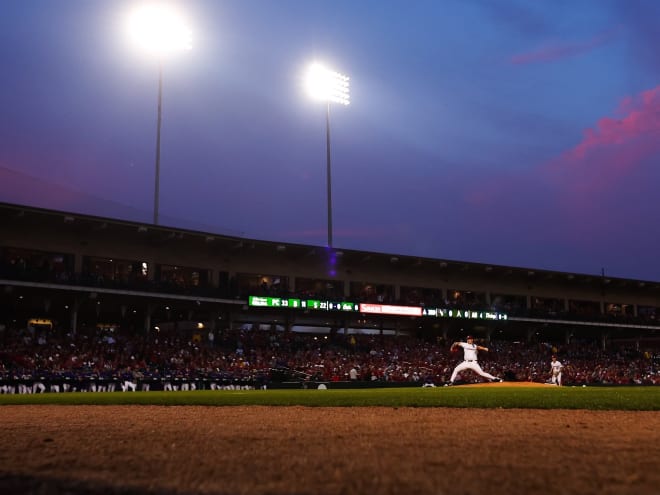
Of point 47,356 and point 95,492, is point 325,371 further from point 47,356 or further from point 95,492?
point 95,492

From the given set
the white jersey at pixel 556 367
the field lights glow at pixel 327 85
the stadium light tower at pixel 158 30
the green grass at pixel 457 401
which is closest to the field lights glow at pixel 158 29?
the stadium light tower at pixel 158 30

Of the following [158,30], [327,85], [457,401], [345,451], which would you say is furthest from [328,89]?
[345,451]

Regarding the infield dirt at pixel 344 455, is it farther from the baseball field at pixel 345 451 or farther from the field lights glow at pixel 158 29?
the field lights glow at pixel 158 29

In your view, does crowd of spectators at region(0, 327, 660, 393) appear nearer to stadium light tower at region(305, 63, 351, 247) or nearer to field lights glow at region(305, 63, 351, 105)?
stadium light tower at region(305, 63, 351, 247)

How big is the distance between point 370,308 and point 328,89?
662 inches

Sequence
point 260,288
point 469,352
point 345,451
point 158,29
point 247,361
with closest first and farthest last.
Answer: point 345,451 < point 469,352 < point 247,361 < point 158,29 < point 260,288

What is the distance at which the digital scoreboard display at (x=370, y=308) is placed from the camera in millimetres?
46344

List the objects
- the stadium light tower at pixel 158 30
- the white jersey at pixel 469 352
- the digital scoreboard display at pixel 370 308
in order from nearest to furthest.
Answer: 1. the white jersey at pixel 469 352
2. the stadium light tower at pixel 158 30
3. the digital scoreboard display at pixel 370 308

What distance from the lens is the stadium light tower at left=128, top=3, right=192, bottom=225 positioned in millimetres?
40531

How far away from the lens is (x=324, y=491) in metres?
5.02

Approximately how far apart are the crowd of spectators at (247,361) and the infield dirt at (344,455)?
774 inches

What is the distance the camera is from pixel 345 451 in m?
7.05

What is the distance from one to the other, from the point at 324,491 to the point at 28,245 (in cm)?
4054

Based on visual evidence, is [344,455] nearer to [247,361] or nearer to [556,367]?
[556,367]
